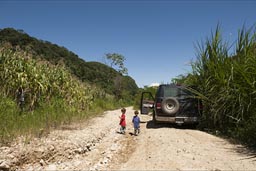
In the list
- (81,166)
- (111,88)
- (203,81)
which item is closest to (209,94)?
(203,81)

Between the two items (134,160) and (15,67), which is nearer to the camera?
(134,160)

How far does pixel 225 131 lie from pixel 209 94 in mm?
1431

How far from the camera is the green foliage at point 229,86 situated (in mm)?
7309

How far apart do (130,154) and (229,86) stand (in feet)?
13.0

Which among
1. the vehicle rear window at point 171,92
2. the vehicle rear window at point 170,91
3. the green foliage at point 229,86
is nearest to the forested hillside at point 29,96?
the vehicle rear window at point 171,92

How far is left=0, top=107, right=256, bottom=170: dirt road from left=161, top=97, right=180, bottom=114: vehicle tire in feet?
4.35

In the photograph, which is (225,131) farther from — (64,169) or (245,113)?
(64,169)

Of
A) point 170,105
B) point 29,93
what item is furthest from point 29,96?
point 170,105

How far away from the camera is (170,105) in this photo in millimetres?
9703

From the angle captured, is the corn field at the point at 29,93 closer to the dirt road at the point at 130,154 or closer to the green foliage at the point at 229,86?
the dirt road at the point at 130,154

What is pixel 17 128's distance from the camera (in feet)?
25.4

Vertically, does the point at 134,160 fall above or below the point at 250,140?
below

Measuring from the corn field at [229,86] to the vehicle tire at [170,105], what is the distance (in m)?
1.03

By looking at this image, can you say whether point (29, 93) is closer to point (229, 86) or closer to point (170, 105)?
point (170, 105)
